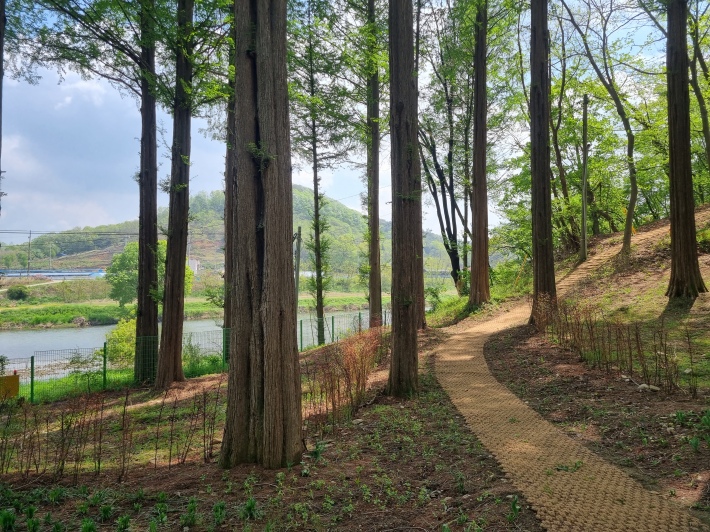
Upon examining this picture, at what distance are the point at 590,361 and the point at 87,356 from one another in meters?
12.8

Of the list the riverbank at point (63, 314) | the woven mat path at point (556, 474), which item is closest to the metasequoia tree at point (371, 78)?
the woven mat path at point (556, 474)

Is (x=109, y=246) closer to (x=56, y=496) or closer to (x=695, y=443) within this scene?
(x=56, y=496)

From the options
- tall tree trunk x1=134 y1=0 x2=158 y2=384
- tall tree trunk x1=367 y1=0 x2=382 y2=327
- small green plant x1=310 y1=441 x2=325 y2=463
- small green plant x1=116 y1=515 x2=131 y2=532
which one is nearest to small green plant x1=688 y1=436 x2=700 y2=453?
small green plant x1=310 y1=441 x2=325 y2=463

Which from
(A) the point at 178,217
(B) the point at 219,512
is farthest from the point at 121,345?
(B) the point at 219,512

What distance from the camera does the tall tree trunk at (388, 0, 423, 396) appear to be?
6.73 metres

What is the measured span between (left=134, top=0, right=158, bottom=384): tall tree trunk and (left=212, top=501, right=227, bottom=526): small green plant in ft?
31.5

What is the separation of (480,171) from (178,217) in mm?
9639

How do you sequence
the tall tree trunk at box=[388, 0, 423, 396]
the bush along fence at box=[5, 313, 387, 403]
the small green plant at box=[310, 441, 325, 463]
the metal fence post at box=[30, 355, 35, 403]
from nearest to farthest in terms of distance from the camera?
the small green plant at box=[310, 441, 325, 463]
the tall tree trunk at box=[388, 0, 423, 396]
the metal fence post at box=[30, 355, 35, 403]
the bush along fence at box=[5, 313, 387, 403]

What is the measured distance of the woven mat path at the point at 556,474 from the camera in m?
2.66

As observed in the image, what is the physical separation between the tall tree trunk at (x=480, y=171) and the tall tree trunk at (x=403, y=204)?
8.47 m

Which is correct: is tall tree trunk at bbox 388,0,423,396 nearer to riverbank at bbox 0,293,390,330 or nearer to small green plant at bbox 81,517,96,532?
small green plant at bbox 81,517,96,532

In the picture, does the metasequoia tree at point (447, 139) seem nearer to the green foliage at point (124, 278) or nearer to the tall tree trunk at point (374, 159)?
the tall tree trunk at point (374, 159)

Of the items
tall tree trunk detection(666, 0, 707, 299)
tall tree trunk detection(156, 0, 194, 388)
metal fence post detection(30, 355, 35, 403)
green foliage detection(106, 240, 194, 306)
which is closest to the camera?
tall tree trunk detection(666, 0, 707, 299)

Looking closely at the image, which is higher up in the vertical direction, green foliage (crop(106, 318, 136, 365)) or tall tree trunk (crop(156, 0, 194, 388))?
tall tree trunk (crop(156, 0, 194, 388))
